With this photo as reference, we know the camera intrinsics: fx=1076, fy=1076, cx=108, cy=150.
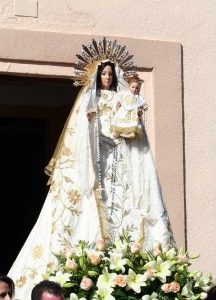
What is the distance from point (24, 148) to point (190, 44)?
2115 mm

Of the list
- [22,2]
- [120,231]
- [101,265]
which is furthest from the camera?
[22,2]

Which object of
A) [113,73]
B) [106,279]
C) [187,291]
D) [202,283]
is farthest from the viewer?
[113,73]

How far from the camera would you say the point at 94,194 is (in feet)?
23.6

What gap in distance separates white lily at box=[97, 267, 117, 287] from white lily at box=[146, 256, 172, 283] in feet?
0.86

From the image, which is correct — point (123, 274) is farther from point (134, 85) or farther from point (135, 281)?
point (134, 85)

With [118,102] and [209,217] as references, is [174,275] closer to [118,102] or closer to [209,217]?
[118,102]

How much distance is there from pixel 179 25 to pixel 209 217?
1574 millimetres

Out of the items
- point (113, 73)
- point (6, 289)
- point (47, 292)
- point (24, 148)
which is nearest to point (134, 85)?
point (113, 73)

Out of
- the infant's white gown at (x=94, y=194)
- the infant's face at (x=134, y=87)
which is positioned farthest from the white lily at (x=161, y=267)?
the infant's face at (x=134, y=87)

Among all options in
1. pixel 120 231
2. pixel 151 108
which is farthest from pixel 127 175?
pixel 151 108

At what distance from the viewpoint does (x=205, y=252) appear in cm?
852

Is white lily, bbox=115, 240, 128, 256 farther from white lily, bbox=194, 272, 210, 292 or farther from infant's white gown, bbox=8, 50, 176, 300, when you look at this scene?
infant's white gown, bbox=8, 50, 176, 300

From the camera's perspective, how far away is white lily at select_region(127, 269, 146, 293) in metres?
6.02

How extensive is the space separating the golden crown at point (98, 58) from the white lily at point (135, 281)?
1817mm
